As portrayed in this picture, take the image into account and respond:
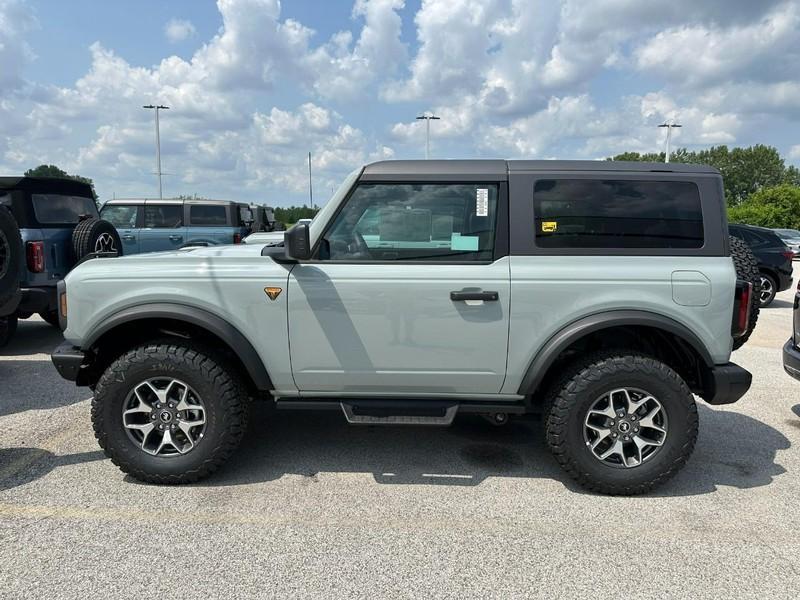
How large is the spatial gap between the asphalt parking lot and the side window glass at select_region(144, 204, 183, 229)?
27.9 feet

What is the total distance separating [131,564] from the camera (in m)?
2.58

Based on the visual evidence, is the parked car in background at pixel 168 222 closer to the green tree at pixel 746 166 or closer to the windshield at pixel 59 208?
the windshield at pixel 59 208

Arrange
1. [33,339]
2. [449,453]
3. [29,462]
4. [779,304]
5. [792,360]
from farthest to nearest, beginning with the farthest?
[779,304]
[33,339]
[792,360]
[449,453]
[29,462]

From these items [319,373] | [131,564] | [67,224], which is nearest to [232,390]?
[319,373]

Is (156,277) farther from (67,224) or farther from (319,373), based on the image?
(67,224)

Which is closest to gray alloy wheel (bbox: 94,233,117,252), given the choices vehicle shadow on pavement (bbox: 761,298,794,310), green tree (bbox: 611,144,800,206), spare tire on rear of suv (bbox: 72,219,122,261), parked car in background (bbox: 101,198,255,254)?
spare tire on rear of suv (bbox: 72,219,122,261)

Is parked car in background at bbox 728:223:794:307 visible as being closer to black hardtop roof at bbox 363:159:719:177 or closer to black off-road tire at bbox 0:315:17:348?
black hardtop roof at bbox 363:159:719:177

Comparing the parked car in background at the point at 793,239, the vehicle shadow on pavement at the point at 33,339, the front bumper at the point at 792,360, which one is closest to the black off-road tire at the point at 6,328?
the vehicle shadow on pavement at the point at 33,339

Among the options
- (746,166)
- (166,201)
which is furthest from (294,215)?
(746,166)

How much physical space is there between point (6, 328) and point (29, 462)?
12.5ft

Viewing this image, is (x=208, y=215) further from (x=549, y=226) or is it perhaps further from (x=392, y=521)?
(x=392, y=521)

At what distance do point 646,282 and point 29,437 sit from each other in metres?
4.44

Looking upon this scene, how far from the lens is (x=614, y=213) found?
3.24 m

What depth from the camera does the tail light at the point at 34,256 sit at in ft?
21.0
